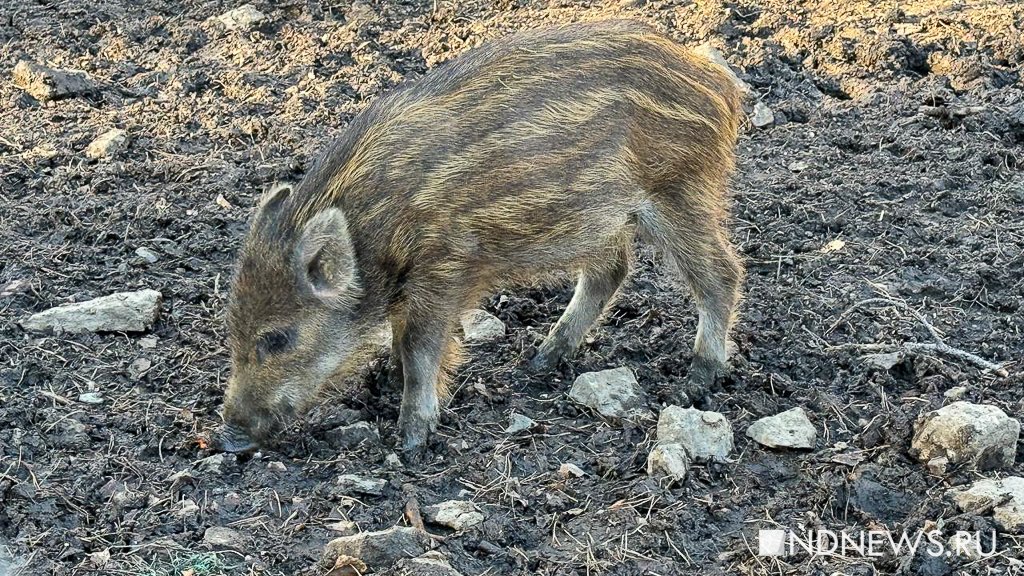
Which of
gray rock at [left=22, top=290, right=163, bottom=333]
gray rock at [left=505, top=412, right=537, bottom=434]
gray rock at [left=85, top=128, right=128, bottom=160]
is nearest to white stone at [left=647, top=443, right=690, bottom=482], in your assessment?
gray rock at [left=505, top=412, right=537, bottom=434]

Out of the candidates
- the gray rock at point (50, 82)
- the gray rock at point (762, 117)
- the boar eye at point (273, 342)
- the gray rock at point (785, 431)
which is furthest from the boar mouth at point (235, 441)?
the gray rock at point (762, 117)

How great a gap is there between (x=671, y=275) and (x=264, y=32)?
327 centimetres

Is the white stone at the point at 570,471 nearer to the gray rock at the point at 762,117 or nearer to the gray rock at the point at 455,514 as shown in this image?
the gray rock at the point at 455,514

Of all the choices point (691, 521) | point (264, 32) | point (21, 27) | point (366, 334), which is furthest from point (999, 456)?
point (21, 27)

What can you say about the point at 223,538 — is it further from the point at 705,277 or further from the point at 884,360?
the point at 884,360

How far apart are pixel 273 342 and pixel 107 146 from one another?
8.07 feet

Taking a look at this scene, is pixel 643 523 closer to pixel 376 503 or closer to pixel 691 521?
pixel 691 521

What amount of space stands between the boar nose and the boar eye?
0.81 feet

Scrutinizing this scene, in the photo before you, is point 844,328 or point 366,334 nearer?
point 366,334

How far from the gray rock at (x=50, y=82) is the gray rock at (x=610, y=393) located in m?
3.59

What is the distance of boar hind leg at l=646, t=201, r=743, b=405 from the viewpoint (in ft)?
15.8

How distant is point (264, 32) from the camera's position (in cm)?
761

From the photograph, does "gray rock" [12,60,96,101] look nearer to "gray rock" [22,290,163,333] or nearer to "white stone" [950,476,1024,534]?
"gray rock" [22,290,163,333]

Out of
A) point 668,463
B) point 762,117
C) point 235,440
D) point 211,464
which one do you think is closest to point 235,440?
point 235,440
